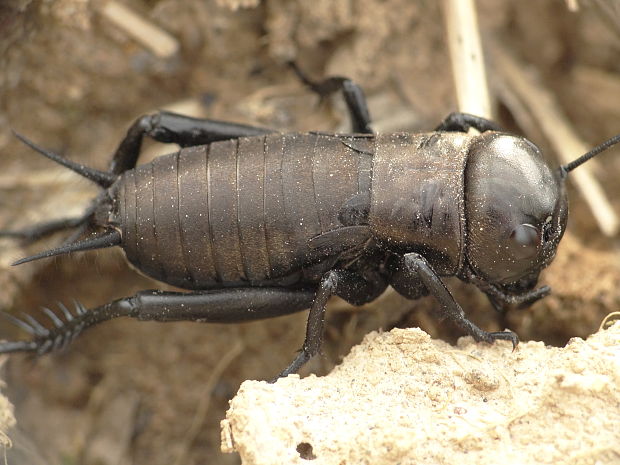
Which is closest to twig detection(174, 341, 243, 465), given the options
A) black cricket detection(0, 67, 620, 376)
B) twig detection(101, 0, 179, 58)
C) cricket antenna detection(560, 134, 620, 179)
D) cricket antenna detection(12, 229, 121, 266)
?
black cricket detection(0, 67, 620, 376)

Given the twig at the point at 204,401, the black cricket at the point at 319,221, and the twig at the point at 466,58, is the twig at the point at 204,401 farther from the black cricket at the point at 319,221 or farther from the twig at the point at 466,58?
the twig at the point at 466,58

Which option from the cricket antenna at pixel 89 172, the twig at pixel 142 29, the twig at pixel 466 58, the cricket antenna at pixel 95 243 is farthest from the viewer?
the twig at pixel 142 29

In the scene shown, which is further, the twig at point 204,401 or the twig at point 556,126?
the twig at point 556,126

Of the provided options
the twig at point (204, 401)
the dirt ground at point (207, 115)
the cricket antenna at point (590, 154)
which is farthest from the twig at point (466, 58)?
the twig at point (204, 401)

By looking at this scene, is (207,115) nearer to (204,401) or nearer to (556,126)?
(204,401)

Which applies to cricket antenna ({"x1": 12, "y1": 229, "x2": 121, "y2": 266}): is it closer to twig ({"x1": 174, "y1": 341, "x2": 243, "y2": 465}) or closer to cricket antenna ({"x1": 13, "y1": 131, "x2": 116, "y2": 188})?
cricket antenna ({"x1": 13, "y1": 131, "x2": 116, "y2": 188})

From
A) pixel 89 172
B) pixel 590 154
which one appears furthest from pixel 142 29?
pixel 590 154

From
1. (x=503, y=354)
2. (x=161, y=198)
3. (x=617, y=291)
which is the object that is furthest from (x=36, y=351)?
(x=617, y=291)
